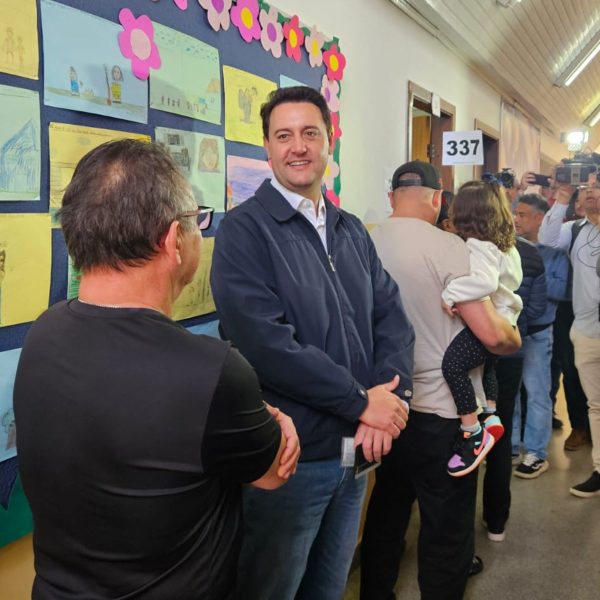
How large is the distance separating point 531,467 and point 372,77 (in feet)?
7.34

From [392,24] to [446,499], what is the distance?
221cm

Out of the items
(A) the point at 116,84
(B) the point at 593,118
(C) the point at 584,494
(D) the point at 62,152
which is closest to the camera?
(D) the point at 62,152

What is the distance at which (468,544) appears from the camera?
1695 millimetres

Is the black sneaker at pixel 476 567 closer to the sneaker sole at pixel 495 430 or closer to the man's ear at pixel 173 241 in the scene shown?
the sneaker sole at pixel 495 430

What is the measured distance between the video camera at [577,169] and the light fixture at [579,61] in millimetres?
2783

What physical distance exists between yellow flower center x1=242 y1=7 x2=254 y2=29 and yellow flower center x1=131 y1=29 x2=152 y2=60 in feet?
1.39

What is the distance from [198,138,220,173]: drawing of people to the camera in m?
1.48

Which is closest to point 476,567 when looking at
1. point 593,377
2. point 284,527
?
point 593,377

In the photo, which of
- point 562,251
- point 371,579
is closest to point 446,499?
point 371,579

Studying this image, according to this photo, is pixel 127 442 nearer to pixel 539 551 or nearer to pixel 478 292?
pixel 478 292

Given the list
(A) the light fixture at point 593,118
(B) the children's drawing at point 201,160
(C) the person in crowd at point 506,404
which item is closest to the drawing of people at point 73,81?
(B) the children's drawing at point 201,160

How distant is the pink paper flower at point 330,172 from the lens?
2119 millimetres

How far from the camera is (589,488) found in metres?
2.79

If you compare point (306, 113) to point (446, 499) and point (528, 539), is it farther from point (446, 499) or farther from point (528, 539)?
point (528, 539)
